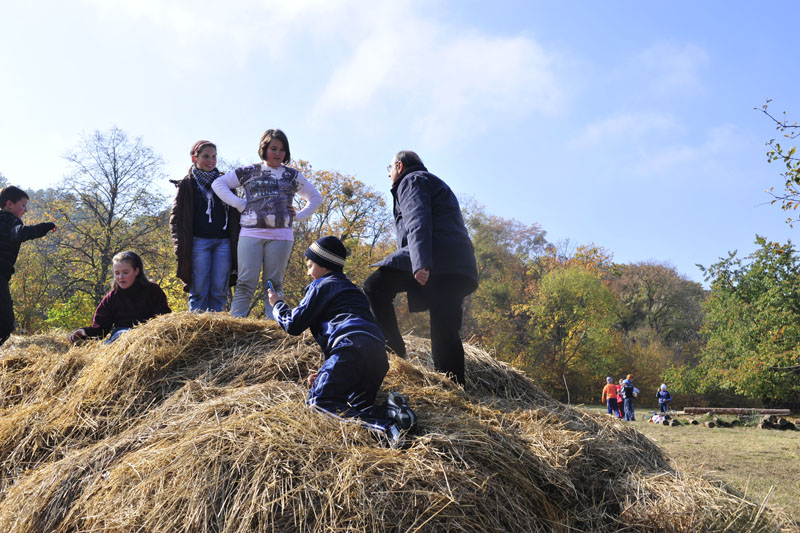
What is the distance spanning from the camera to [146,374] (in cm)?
383

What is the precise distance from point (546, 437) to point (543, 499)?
61 cm

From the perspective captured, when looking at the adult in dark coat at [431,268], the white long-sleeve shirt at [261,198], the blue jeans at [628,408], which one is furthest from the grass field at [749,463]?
the blue jeans at [628,408]

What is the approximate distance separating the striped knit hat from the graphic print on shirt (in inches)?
86.7

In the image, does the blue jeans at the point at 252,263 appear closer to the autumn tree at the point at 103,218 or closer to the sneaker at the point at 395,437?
the sneaker at the point at 395,437

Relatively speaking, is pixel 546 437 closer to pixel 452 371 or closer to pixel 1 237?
pixel 452 371

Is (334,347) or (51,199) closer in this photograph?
(334,347)

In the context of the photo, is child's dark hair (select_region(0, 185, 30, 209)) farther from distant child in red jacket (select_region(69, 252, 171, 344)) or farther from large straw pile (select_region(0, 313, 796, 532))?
large straw pile (select_region(0, 313, 796, 532))

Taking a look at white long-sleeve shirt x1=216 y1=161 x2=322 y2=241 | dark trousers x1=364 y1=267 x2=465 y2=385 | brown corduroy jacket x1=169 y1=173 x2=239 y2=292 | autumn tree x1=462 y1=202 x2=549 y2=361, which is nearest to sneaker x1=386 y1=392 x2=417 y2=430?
dark trousers x1=364 y1=267 x2=465 y2=385

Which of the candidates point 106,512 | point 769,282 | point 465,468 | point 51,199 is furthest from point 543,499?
point 769,282

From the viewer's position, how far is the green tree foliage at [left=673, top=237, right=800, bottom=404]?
2694cm

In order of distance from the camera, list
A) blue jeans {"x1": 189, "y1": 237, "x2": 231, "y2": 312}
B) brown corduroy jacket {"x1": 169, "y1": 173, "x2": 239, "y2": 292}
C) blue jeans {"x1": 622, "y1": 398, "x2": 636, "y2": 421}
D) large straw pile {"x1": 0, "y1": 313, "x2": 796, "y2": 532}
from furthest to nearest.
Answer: blue jeans {"x1": 622, "y1": 398, "x2": 636, "y2": 421} → blue jeans {"x1": 189, "y1": 237, "x2": 231, "y2": 312} → brown corduroy jacket {"x1": 169, "y1": 173, "x2": 239, "y2": 292} → large straw pile {"x1": 0, "y1": 313, "x2": 796, "y2": 532}

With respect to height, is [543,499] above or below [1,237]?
below

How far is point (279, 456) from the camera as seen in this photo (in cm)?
258

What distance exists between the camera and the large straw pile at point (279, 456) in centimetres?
245
